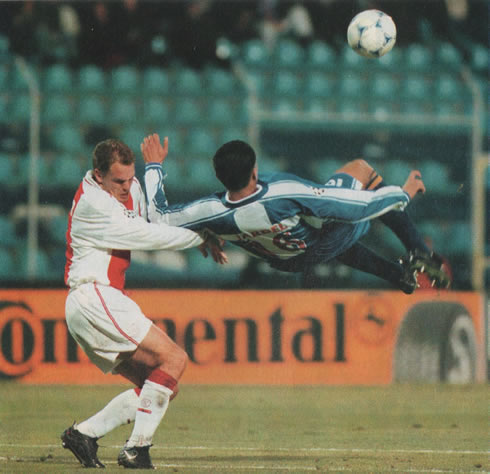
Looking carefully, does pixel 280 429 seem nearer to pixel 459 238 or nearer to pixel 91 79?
pixel 459 238

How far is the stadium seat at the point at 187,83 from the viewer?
542 inches

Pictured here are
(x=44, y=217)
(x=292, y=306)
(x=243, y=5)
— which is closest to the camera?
(x=292, y=306)

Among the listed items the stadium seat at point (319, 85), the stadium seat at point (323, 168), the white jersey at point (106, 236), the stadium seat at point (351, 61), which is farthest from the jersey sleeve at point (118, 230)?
the stadium seat at point (351, 61)

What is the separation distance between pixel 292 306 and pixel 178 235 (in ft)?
18.0

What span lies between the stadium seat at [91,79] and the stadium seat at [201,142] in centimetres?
134

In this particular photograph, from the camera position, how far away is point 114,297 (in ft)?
18.6

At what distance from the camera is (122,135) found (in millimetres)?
13164

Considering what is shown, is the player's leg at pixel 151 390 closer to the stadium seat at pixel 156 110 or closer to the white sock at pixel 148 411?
the white sock at pixel 148 411

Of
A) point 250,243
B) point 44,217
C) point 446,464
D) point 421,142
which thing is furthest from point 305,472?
point 421,142

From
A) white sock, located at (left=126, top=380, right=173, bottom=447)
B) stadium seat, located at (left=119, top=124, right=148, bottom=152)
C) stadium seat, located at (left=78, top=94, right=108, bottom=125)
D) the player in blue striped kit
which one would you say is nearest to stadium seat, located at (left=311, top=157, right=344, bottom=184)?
stadium seat, located at (left=119, top=124, right=148, bottom=152)

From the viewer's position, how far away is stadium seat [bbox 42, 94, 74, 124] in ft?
43.7

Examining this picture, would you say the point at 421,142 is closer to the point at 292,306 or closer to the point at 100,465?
the point at 292,306

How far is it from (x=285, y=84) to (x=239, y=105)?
2.77 feet

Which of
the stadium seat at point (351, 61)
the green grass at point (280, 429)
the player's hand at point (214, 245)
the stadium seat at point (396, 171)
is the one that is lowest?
the green grass at point (280, 429)
